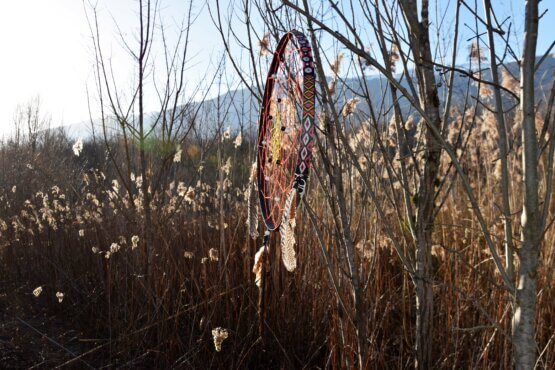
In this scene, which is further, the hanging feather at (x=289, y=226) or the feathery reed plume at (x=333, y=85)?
the feathery reed plume at (x=333, y=85)

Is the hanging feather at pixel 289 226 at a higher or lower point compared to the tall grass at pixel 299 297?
higher

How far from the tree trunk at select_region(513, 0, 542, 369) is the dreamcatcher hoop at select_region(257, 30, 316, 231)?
0.43m

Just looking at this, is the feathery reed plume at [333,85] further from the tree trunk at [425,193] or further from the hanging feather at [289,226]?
the hanging feather at [289,226]

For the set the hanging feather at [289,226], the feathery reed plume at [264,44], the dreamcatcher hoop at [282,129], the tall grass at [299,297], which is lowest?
the tall grass at [299,297]

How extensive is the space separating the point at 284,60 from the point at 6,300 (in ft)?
9.38

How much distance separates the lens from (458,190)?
354cm

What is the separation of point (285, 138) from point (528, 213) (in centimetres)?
72

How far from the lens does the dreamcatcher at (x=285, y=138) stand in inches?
45.2

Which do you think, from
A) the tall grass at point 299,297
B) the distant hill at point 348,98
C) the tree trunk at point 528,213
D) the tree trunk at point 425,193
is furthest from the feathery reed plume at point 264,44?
the tree trunk at point 528,213

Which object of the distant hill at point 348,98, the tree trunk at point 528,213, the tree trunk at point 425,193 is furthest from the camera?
the distant hill at point 348,98

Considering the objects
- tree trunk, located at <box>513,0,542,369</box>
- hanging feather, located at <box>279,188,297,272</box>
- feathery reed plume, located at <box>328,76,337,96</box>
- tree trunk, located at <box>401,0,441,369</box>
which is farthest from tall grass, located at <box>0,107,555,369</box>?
tree trunk, located at <box>513,0,542,369</box>

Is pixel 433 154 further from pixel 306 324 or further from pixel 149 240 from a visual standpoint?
pixel 149 240

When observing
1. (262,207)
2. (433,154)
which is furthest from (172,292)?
(433,154)

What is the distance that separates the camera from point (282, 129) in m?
1.40
